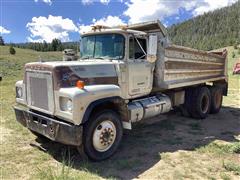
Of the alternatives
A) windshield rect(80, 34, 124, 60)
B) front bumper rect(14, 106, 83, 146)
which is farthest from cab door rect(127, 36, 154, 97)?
front bumper rect(14, 106, 83, 146)

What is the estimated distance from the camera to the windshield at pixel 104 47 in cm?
671

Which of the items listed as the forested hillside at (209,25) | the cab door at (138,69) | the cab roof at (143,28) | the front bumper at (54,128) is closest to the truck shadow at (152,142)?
the front bumper at (54,128)

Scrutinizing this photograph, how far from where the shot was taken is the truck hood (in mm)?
5441

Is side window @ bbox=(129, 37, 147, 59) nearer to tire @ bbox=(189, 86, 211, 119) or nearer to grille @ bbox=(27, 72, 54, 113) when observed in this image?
grille @ bbox=(27, 72, 54, 113)

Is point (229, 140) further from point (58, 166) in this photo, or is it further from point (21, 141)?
point (21, 141)

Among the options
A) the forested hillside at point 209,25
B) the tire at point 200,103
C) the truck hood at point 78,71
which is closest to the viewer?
the truck hood at point 78,71

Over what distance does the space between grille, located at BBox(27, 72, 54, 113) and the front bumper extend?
19cm

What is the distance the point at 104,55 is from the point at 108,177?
2.86 meters

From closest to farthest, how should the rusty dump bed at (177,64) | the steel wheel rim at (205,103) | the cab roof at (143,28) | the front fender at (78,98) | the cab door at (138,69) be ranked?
the front fender at (78,98), the cab door at (138,69), the cab roof at (143,28), the rusty dump bed at (177,64), the steel wheel rim at (205,103)

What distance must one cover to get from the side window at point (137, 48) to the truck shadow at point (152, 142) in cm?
203

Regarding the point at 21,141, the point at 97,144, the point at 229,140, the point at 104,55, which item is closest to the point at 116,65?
the point at 104,55

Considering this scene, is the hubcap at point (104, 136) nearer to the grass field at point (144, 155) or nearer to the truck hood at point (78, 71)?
the grass field at point (144, 155)

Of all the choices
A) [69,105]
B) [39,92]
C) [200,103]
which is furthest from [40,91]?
[200,103]

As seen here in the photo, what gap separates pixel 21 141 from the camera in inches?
275
